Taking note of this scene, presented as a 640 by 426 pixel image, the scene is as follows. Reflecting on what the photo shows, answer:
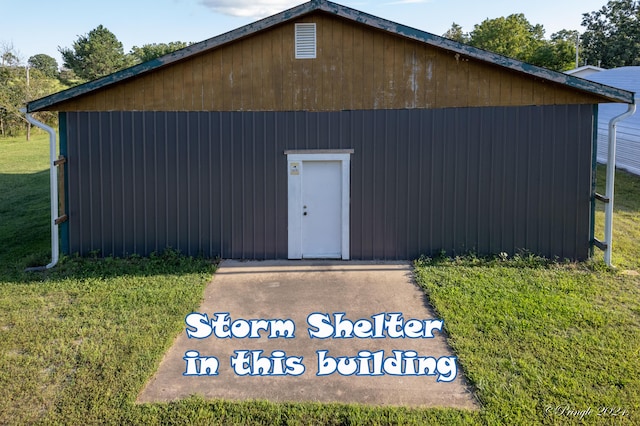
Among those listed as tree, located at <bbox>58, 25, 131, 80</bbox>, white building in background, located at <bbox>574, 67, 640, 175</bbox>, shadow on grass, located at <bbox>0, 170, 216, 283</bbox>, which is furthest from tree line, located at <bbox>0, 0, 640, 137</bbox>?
shadow on grass, located at <bbox>0, 170, 216, 283</bbox>

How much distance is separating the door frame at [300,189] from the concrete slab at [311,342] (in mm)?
380

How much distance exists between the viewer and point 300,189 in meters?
10.6

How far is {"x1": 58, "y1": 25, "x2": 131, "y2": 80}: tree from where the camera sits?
54.4 m

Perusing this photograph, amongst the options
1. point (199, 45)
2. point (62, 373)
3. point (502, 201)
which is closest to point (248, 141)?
point (199, 45)

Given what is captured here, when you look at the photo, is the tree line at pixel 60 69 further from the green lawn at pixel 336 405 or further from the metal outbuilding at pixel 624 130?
the metal outbuilding at pixel 624 130

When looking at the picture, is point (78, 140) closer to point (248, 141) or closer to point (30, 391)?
point (248, 141)

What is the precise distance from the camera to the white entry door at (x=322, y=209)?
10594 mm

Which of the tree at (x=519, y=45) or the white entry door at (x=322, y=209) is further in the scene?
the tree at (x=519, y=45)

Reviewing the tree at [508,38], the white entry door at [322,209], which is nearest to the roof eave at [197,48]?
the white entry door at [322,209]

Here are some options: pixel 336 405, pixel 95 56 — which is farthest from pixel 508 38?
pixel 336 405

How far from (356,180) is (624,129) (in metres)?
14.7

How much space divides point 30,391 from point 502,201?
26.3 feet

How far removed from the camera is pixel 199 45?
9688mm

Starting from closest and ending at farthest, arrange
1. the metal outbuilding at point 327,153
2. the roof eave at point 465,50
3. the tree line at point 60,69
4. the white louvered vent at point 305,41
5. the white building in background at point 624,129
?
the roof eave at point 465,50
the white louvered vent at point 305,41
the metal outbuilding at point 327,153
the white building in background at point 624,129
the tree line at point 60,69
